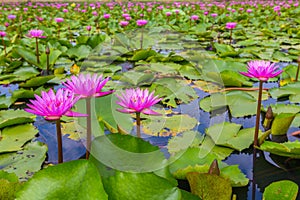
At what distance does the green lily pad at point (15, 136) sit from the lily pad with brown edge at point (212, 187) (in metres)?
0.74

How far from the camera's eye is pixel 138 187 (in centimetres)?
75

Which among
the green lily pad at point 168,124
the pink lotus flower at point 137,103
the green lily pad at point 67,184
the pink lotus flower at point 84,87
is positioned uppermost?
the pink lotus flower at point 84,87

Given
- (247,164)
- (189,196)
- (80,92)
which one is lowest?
(247,164)

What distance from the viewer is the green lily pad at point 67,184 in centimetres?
69

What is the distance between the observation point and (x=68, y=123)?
149cm

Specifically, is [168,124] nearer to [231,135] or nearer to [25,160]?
[231,135]

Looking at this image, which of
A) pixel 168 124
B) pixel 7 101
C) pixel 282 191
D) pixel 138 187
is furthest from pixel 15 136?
pixel 282 191

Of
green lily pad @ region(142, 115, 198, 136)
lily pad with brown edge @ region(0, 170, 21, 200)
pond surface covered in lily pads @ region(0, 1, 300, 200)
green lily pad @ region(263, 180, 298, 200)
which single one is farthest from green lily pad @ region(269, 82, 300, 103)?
lily pad with brown edge @ region(0, 170, 21, 200)

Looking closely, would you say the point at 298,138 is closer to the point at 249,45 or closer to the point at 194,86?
the point at 194,86

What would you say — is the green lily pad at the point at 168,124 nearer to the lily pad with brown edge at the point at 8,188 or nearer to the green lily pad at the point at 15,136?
the green lily pad at the point at 15,136

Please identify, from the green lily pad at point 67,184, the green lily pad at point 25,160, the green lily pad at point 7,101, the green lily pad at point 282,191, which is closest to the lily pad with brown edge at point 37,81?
the green lily pad at point 7,101

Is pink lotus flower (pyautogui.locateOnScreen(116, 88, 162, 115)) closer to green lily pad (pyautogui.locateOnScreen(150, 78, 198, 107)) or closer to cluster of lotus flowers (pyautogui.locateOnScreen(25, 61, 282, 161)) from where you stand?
cluster of lotus flowers (pyautogui.locateOnScreen(25, 61, 282, 161))

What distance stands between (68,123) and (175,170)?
0.66 metres

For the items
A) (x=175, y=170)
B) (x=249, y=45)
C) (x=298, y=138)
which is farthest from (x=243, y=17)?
(x=175, y=170)
